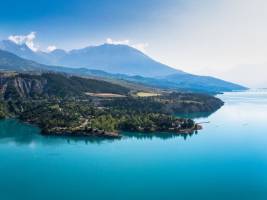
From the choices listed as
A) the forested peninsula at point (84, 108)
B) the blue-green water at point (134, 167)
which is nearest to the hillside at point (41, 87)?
the forested peninsula at point (84, 108)

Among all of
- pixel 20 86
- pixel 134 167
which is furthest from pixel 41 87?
pixel 134 167

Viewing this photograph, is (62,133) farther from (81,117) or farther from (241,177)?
(241,177)

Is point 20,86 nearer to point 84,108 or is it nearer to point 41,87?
point 41,87

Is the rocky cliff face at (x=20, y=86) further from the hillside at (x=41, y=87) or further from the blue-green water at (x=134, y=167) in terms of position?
the blue-green water at (x=134, y=167)

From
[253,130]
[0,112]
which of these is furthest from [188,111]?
[0,112]

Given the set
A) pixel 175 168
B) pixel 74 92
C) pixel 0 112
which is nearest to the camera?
pixel 175 168

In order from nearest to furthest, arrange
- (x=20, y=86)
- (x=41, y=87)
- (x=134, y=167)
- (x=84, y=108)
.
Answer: (x=134, y=167) → (x=84, y=108) → (x=20, y=86) → (x=41, y=87)

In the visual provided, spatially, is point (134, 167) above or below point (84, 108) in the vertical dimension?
below

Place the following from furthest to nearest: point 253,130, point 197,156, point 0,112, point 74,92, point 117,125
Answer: point 74,92 → point 0,112 → point 253,130 → point 117,125 → point 197,156
